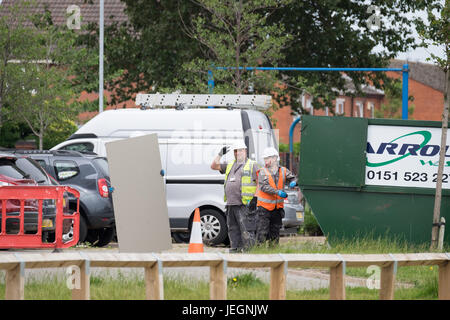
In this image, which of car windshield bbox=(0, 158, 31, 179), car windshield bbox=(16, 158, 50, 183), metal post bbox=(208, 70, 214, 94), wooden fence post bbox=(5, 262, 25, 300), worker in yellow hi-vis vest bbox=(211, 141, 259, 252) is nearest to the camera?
wooden fence post bbox=(5, 262, 25, 300)

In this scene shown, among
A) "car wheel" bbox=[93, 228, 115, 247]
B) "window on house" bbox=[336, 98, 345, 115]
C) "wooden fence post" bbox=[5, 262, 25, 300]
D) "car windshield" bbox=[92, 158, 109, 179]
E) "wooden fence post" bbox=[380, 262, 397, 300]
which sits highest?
"window on house" bbox=[336, 98, 345, 115]

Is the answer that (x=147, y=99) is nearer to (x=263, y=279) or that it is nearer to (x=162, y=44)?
(x=263, y=279)

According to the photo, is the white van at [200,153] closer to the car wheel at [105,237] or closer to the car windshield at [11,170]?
the car wheel at [105,237]

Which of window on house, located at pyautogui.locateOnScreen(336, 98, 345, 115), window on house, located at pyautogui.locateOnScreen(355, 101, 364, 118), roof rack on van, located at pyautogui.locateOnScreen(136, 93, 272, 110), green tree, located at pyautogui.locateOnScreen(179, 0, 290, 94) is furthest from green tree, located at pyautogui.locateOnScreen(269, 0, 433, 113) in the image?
window on house, located at pyautogui.locateOnScreen(355, 101, 364, 118)

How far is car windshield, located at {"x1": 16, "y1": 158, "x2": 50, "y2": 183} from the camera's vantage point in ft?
49.1

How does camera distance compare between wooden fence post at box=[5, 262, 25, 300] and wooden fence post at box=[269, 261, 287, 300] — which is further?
wooden fence post at box=[269, 261, 287, 300]

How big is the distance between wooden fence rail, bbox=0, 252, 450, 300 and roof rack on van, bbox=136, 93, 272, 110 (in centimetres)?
1051

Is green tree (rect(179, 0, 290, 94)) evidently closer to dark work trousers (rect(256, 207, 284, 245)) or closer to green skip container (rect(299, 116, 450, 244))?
green skip container (rect(299, 116, 450, 244))

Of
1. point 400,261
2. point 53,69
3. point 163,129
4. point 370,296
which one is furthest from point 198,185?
point 53,69

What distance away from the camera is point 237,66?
2444cm

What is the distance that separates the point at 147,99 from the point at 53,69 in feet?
38.4

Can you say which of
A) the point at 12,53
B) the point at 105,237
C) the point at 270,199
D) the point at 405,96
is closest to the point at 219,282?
the point at 270,199

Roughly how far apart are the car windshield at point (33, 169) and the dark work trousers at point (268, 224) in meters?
3.58

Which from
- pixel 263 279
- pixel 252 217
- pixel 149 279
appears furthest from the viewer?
pixel 252 217
